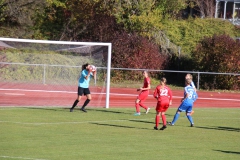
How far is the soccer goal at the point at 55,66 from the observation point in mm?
24469

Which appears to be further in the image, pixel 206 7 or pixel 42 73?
pixel 206 7

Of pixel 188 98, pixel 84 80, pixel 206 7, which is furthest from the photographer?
pixel 206 7

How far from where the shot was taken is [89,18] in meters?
42.7

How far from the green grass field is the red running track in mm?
2258

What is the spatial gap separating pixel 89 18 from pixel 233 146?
28.6 metres

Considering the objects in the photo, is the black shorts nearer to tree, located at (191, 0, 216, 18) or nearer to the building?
tree, located at (191, 0, 216, 18)

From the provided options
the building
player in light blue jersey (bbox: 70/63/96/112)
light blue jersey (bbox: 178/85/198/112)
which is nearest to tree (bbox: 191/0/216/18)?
the building

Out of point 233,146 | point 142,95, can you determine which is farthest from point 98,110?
point 233,146

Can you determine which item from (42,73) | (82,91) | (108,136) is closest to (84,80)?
(82,91)

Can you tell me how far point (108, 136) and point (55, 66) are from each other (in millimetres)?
9990

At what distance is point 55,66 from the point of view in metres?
25.6

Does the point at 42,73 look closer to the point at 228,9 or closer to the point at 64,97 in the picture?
the point at 64,97

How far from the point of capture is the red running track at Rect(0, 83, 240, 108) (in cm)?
2538

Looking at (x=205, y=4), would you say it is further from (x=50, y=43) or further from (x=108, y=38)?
(x=50, y=43)
